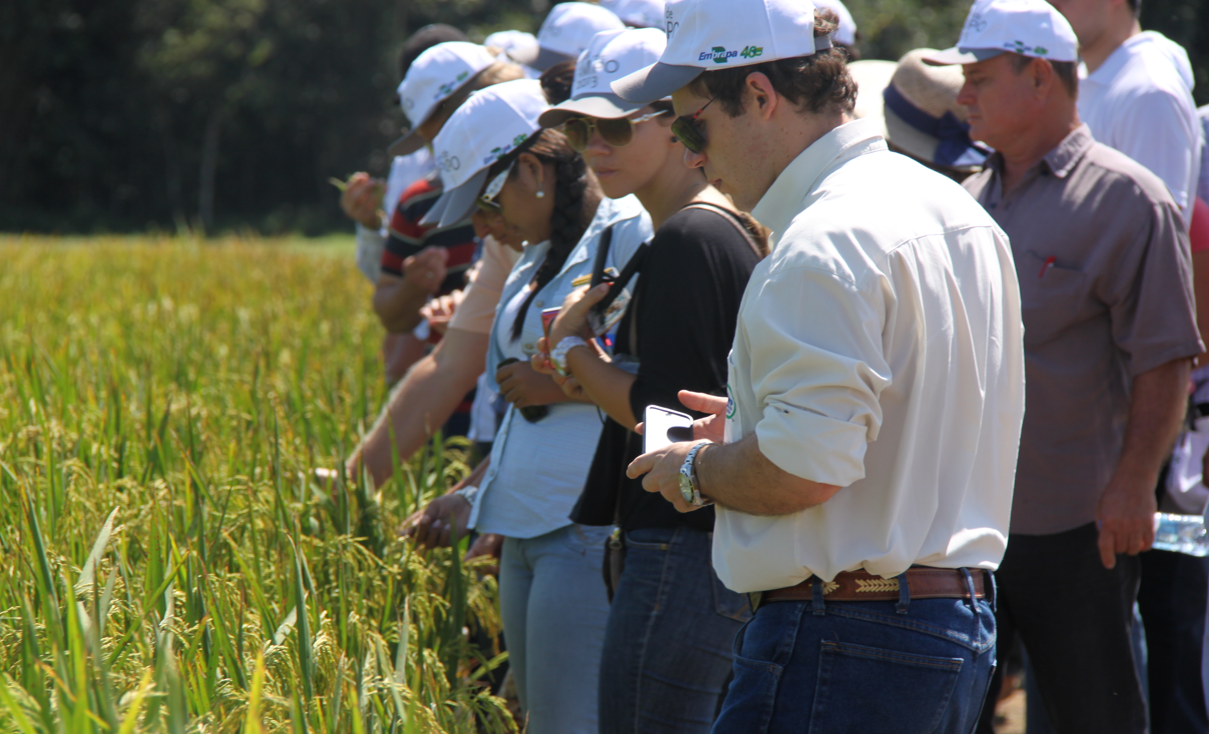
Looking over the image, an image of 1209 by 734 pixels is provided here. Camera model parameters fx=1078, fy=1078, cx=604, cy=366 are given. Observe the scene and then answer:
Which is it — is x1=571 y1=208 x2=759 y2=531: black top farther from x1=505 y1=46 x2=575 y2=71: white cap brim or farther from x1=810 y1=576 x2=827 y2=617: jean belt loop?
x1=505 y1=46 x2=575 y2=71: white cap brim

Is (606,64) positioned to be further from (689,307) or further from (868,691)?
(868,691)

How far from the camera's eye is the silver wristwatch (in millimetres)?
1518

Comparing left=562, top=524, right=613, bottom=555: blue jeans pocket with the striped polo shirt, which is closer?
left=562, top=524, right=613, bottom=555: blue jeans pocket

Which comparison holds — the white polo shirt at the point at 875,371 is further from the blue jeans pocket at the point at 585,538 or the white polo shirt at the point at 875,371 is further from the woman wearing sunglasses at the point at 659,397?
the blue jeans pocket at the point at 585,538

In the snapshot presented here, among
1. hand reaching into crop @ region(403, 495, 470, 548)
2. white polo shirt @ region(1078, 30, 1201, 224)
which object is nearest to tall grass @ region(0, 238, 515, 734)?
hand reaching into crop @ region(403, 495, 470, 548)

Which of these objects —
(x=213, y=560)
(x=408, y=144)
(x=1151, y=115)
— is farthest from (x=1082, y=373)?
(x=408, y=144)

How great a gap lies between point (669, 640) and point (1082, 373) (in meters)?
1.25

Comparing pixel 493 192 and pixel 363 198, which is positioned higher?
pixel 493 192

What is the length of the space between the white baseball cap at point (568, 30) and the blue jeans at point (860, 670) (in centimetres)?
287

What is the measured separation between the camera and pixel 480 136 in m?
2.50

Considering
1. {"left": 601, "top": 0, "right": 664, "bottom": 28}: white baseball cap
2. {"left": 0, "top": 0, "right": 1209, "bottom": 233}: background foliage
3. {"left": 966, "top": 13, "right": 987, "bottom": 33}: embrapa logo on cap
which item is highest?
{"left": 601, "top": 0, "right": 664, "bottom": 28}: white baseball cap

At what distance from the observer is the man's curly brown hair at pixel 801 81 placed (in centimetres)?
156

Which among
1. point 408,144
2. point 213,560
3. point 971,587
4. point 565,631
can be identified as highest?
point 408,144

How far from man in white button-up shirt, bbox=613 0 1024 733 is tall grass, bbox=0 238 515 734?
1.80 feet
